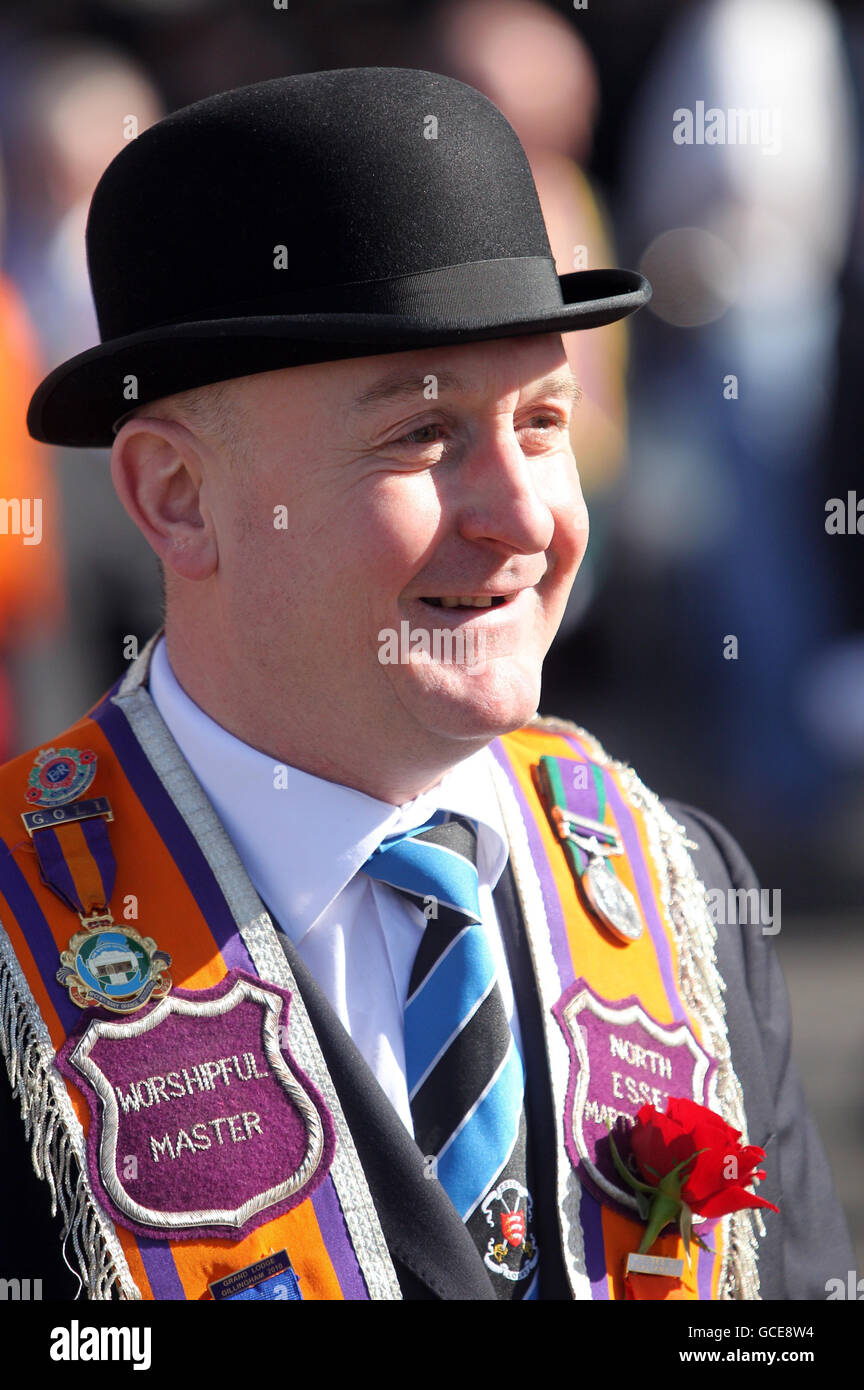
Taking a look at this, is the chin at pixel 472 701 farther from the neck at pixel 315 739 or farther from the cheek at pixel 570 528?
the cheek at pixel 570 528

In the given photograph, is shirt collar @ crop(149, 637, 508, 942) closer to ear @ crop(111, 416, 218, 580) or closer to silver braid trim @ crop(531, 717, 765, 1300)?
ear @ crop(111, 416, 218, 580)

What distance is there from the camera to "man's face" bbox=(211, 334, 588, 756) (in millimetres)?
1719

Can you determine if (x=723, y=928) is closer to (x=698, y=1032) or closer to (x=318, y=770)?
(x=698, y=1032)

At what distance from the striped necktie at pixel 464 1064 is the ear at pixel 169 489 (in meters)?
0.43

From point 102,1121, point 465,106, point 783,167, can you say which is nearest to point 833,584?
point 783,167

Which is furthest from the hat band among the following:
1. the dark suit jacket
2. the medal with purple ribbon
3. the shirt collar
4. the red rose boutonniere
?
the red rose boutonniere

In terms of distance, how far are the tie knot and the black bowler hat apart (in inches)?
23.7

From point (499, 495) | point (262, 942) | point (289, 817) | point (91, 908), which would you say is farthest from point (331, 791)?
point (499, 495)

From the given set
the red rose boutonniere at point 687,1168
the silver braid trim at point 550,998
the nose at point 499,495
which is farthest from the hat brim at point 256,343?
the red rose boutonniere at point 687,1168

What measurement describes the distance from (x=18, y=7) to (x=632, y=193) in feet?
6.47

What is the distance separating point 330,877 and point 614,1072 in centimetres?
46

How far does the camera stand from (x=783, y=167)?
15.8ft

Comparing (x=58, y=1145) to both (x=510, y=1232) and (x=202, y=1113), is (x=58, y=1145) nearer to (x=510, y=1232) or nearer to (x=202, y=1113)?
(x=202, y=1113)

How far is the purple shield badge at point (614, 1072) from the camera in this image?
1.87 meters
